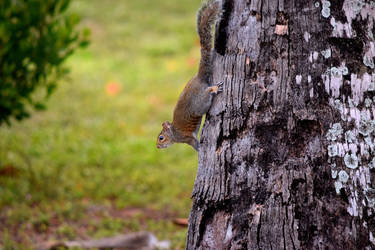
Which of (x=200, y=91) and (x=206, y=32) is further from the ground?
(x=206, y=32)

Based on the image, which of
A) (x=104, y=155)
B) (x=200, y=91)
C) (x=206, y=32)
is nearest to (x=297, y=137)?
(x=200, y=91)

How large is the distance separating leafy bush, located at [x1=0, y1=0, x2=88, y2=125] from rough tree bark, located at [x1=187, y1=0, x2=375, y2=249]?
11.0ft

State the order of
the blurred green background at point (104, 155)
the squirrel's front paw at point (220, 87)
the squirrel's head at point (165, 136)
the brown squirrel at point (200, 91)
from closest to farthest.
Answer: the squirrel's front paw at point (220, 87), the brown squirrel at point (200, 91), the squirrel's head at point (165, 136), the blurred green background at point (104, 155)

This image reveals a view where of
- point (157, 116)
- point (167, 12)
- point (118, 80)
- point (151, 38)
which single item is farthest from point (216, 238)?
point (167, 12)

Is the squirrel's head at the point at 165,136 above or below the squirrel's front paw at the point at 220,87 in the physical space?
below

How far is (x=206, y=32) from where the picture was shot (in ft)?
10.6

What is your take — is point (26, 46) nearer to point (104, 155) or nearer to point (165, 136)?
point (104, 155)

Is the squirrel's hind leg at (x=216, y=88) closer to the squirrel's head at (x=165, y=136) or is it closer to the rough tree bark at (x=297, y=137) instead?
the rough tree bark at (x=297, y=137)

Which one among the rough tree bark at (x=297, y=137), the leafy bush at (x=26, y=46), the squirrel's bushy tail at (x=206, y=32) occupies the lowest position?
the rough tree bark at (x=297, y=137)

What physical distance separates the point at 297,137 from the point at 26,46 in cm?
394

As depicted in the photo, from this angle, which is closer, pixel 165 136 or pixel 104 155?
pixel 165 136

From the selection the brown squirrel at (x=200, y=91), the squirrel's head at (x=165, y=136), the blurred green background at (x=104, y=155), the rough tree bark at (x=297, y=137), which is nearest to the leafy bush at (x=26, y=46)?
the blurred green background at (x=104, y=155)

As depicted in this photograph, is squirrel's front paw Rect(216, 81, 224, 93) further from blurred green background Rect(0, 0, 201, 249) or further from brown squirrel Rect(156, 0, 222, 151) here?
blurred green background Rect(0, 0, 201, 249)

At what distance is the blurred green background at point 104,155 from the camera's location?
5.33m
